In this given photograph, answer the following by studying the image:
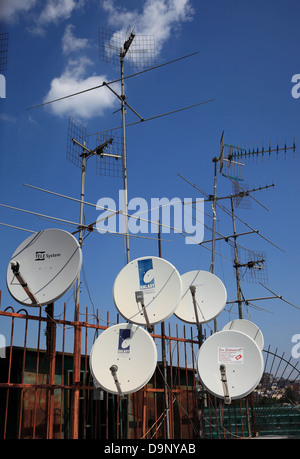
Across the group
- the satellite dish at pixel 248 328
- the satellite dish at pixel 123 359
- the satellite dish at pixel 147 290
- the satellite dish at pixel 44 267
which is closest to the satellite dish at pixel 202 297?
the satellite dish at pixel 147 290

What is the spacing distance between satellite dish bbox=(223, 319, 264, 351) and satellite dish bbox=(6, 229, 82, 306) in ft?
18.0

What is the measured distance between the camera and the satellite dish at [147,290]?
7.29m

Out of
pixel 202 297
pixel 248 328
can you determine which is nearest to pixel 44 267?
pixel 202 297

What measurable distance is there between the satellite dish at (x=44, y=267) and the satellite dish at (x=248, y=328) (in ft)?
18.0

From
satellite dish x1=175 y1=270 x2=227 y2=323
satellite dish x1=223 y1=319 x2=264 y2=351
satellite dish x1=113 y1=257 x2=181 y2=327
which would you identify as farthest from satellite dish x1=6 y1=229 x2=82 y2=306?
satellite dish x1=223 y1=319 x2=264 y2=351

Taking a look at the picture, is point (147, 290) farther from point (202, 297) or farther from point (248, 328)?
point (248, 328)

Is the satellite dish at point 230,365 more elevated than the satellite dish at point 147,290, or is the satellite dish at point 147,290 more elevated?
the satellite dish at point 147,290

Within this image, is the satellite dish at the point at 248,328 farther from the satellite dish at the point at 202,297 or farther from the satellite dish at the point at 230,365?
the satellite dish at the point at 230,365

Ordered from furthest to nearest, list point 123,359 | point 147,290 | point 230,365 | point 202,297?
point 202,297
point 147,290
point 230,365
point 123,359

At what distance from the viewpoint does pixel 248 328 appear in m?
11.0

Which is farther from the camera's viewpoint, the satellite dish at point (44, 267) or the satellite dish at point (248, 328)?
the satellite dish at point (248, 328)

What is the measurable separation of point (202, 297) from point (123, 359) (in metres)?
2.67

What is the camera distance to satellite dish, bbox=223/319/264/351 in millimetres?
10953
